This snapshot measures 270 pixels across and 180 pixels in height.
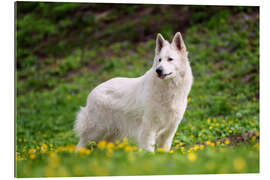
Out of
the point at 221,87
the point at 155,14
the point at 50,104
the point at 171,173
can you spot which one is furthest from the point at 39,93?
the point at 171,173

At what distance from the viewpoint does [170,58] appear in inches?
199

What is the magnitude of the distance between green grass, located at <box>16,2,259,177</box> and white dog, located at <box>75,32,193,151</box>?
112cm

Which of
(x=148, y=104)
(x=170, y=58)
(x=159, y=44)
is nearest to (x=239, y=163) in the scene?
(x=148, y=104)

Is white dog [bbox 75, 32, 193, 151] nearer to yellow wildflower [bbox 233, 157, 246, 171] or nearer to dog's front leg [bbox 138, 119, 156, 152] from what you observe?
dog's front leg [bbox 138, 119, 156, 152]

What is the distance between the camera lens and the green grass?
25.9 ft

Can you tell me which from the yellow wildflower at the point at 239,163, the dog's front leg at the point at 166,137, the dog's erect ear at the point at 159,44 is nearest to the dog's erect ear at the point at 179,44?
the dog's erect ear at the point at 159,44

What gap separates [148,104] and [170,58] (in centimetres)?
69

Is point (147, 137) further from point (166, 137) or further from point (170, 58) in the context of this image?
point (170, 58)

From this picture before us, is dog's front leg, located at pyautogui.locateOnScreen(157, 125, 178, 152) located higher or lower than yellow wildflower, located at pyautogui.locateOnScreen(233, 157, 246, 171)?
higher

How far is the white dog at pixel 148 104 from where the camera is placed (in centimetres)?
513

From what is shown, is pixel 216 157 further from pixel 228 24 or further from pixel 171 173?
pixel 228 24

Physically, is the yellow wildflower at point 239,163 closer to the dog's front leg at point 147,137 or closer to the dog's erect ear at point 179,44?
the dog's front leg at point 147,137

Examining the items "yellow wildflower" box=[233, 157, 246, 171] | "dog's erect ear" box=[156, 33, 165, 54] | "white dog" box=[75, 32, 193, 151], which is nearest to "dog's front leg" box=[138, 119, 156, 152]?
"white dog" box=[75, 32, 193, 151]
